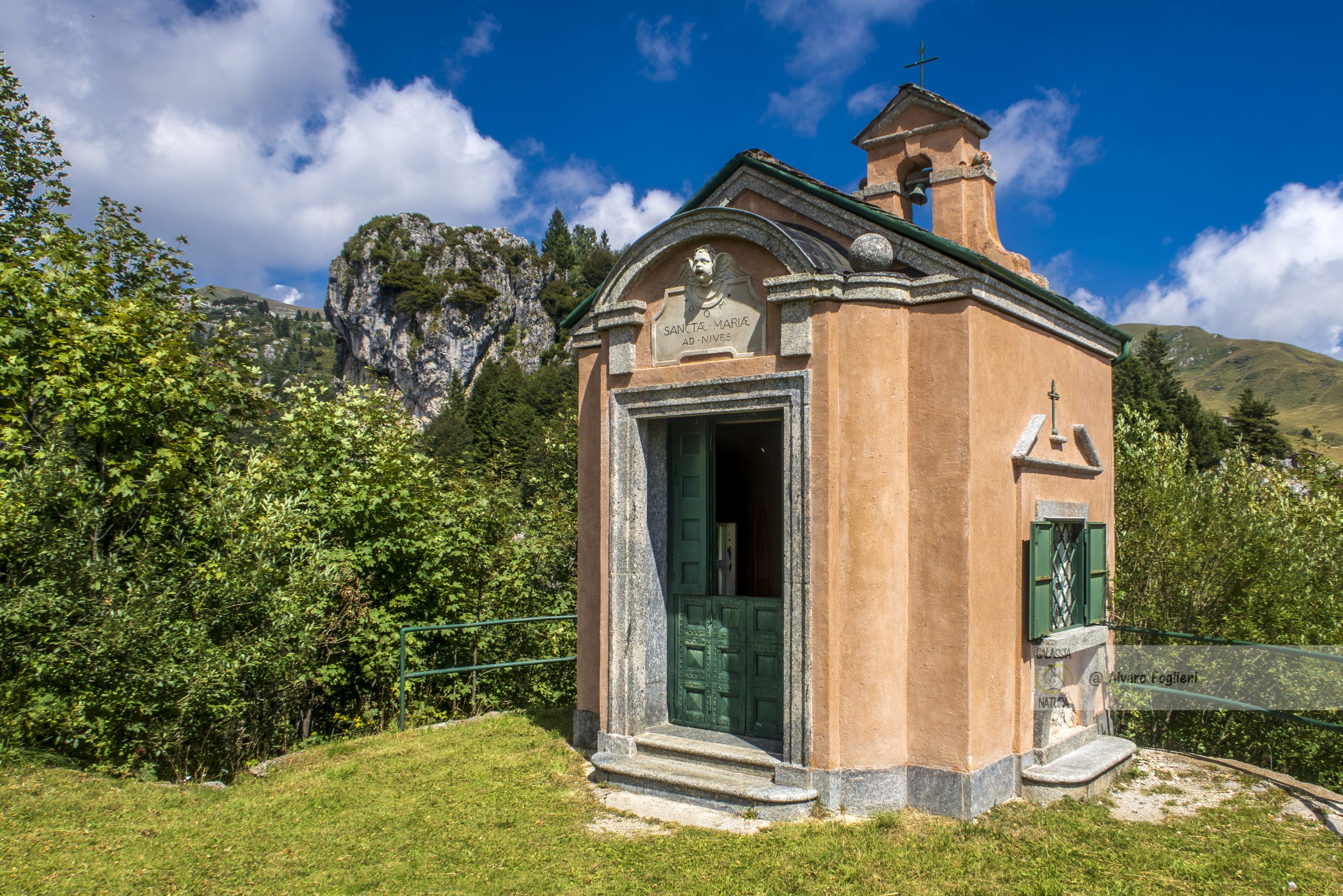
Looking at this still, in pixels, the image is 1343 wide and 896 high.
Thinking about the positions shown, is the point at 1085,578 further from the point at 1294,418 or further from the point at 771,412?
the point at 1294,418

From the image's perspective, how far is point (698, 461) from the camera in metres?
7.16

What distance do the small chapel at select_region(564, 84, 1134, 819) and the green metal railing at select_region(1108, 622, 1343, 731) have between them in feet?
1.38

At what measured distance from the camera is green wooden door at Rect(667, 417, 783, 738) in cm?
677

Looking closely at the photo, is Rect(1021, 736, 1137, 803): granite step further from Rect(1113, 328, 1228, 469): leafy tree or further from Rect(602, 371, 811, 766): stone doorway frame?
Rect(1113, 328, 1228, 469): leafy tree

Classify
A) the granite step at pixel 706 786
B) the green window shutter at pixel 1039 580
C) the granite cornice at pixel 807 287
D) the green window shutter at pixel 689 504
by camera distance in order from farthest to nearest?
the green window shutter at pixel 689 504, the green window shutter at pixel 1039 580, the granite cornice at pixel 807 287, the granite step at pixel 706 786

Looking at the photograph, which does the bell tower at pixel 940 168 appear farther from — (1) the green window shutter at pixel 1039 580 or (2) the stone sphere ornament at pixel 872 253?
(1) the green window shutter at pixel 1039 580

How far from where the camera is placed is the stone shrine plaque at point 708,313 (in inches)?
250

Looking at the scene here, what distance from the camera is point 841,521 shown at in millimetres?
5926

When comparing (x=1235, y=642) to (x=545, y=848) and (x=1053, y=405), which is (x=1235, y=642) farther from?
(x=545, y=848)

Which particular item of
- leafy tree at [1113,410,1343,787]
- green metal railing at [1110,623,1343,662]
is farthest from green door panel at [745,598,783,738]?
leafy tree at [1113,410,1343,787]

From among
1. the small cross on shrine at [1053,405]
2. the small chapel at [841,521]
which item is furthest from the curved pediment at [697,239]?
the small cross on shrine at [1053,405]

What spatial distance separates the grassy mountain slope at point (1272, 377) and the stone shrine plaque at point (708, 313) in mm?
127768

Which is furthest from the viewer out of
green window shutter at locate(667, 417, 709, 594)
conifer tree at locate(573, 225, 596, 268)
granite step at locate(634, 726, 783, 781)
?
conifer tree at locate(573, 225, 596, 268)

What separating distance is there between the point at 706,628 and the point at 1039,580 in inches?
106
